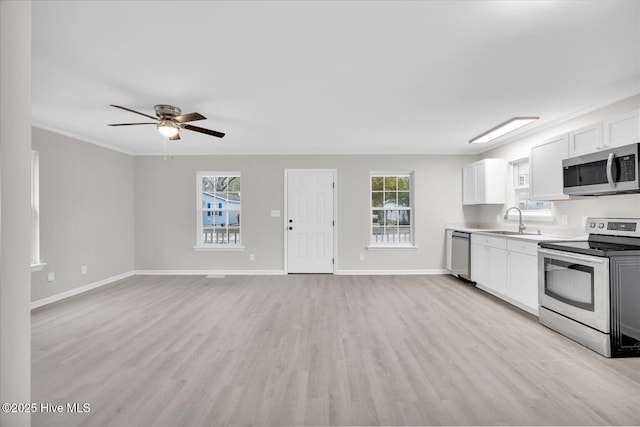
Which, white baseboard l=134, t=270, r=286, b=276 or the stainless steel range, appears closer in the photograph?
the stainless steel range

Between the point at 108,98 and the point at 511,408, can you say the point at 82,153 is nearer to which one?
the point at 108,98

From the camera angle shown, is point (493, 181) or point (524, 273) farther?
point (493, 181)

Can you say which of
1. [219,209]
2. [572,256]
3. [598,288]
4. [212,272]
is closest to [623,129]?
[572,256]

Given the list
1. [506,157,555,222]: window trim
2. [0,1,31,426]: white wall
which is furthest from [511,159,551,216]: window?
[0,1,31,426]: white wall

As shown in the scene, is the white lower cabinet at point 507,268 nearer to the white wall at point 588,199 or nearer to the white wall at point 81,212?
the white wall at point 588,199

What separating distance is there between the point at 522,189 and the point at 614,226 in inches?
68.1

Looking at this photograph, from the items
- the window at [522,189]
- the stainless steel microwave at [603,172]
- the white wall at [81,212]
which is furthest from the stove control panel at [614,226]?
the white wall at [81,212]

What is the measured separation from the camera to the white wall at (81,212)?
3.99 meters

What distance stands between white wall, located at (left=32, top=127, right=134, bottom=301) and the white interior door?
10.2 ft

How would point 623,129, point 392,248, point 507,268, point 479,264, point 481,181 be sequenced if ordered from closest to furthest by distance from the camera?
point 623,129
point 507,268
point 479,264
point 481,181
point 392,248

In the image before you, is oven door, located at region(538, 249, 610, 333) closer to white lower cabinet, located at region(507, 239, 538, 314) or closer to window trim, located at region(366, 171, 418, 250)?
white lower cabinet, located at region(507, 239, 538, 314)

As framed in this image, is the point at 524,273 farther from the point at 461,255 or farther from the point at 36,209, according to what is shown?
the point at 36,209

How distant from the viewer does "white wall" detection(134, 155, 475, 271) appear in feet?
18.9

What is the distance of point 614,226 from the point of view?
2.99m
